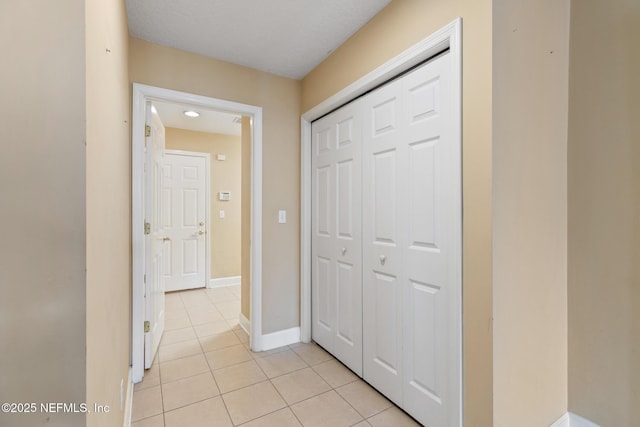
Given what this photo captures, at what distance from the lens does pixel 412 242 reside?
164 cm

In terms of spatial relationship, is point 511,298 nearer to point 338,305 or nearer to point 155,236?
point 338,305

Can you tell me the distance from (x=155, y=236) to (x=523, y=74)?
111 inches

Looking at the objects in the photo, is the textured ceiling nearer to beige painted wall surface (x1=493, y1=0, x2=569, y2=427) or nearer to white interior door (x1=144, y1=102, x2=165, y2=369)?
white interior door (x1=144, y1=102, x2=165, y2=369)

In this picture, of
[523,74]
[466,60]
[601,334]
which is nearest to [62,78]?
[466,60]

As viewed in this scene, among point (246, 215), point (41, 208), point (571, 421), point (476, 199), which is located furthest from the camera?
point (246, 215)

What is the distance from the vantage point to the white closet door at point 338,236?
2.10 meters

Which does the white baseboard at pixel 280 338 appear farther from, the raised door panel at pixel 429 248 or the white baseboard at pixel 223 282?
the white baseboard at pixel 223 282

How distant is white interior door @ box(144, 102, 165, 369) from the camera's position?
2.21 metres

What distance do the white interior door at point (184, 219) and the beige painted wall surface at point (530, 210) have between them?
4.28m

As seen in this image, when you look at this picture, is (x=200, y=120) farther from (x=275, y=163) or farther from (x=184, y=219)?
(x=275, y=163)

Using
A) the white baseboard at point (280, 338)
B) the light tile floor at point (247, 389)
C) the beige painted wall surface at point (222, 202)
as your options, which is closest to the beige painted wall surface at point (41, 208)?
the light tile floor at point (247, 389)

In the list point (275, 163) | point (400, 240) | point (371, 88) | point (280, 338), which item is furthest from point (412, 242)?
point (280, 338)

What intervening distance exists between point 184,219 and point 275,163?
2.57 meters

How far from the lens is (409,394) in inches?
65.2
